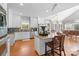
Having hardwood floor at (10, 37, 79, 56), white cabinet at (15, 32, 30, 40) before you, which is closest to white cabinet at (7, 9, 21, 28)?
white cabinet at (15, 32, 30, 40)

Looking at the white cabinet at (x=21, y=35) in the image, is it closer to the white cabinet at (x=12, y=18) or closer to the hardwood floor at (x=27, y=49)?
the white cabinet at (x=12, y=18)

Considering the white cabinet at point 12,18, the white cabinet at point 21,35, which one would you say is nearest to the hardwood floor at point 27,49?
the white cabinet at point 12,18

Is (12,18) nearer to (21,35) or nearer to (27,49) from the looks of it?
(27,49)

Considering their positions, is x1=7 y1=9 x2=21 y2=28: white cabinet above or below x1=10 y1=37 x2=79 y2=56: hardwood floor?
above

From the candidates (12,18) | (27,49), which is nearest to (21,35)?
(12,18)

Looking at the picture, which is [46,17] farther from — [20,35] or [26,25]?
[26,25]

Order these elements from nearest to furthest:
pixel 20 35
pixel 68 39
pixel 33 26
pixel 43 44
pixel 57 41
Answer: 1. pixel 57 41
2. pixel 43 44
3. pixel 68 39
4. pixel 20 35
5. pixel 33 26

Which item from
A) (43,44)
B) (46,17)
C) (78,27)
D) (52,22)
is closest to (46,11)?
(46,17)

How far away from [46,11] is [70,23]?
126 centimetres

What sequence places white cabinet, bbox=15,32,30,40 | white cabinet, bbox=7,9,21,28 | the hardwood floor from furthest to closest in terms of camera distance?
white cabinet, bbox=15,32,30,40 → white cabinet, bbox=7,9,21,28 → the hardwood floor

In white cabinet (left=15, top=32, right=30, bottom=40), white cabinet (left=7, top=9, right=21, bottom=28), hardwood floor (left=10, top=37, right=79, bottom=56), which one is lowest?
hardwood floor (left=10, top=37, right=79, bottom=56)

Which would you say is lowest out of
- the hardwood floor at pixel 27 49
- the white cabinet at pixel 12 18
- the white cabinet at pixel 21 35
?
the hardwood floor at pixel 27 49

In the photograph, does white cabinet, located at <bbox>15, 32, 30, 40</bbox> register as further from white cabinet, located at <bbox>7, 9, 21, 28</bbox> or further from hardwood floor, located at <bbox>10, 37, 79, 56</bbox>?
hardwood floor, located at <bbox>10, 37, 79, 56</bbox>

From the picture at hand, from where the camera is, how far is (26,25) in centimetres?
771
